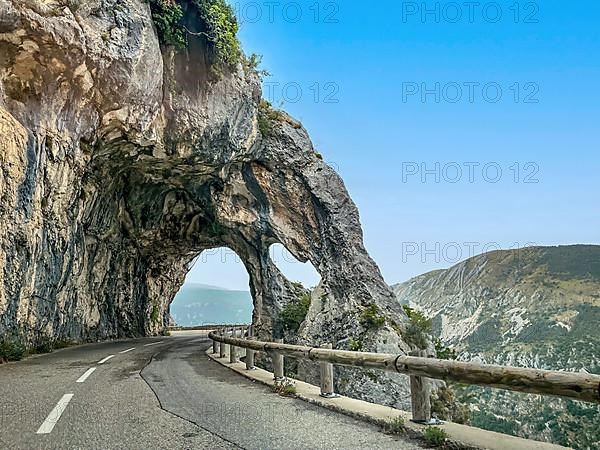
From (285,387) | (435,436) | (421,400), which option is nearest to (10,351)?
(285,387)

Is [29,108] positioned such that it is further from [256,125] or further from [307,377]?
[307,377]

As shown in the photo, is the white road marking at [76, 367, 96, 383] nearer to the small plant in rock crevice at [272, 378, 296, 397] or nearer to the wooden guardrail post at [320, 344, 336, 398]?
the small plant in rock crevice at [272, 378, 296, 397]

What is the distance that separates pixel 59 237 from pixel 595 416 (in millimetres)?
22006

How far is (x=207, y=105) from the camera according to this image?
20.9 meters

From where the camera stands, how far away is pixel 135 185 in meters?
26.1

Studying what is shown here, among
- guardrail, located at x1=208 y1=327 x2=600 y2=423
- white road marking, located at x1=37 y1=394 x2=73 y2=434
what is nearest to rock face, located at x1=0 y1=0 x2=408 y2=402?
white road marking, located at x1=37 y1=394 x2=73 y2=434

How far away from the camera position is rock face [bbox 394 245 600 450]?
867 inches

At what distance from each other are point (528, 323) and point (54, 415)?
4169cm

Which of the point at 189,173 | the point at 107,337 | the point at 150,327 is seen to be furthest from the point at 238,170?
the point at 150,327

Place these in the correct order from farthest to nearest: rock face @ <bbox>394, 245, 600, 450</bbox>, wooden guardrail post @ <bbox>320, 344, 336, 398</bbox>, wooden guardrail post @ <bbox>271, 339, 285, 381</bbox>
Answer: rock face @ <bbox>394, 245, 600, 450</bbox> < wooden guardrail post @ <bbox>271, 339, 285, 381</bbox> < wooden guardrail post @ <bbox>320, 344, 336, 398</bbox>

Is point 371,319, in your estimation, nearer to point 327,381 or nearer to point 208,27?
point 208,27

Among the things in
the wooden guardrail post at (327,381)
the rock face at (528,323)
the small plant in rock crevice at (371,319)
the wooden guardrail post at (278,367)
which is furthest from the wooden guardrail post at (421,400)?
the small plant in rock crevice at (371,319)

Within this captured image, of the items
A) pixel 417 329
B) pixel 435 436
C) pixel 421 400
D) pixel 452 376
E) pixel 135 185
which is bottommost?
pixel 417 329

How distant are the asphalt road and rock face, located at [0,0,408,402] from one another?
6.86 m
